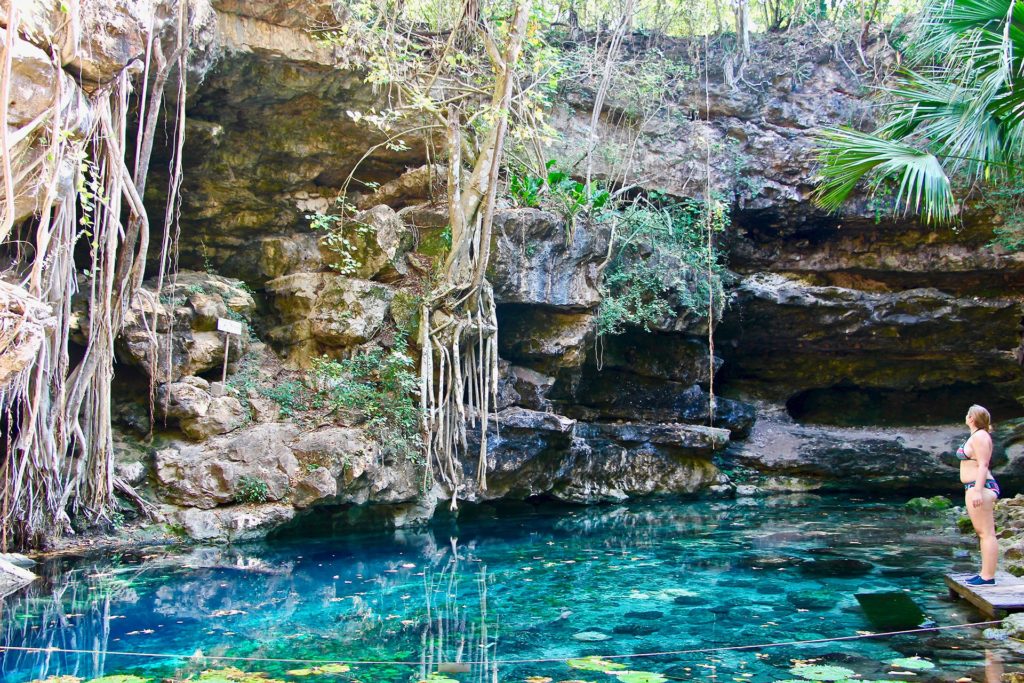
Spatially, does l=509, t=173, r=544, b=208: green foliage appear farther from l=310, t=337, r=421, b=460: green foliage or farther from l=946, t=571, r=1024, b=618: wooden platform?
l=946, t=571, r=1024, b=618: wooden platform

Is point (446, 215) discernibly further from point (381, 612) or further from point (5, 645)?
point (5, 645)

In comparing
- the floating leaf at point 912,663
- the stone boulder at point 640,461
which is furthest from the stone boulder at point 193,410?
the floating leaf at point 912,663

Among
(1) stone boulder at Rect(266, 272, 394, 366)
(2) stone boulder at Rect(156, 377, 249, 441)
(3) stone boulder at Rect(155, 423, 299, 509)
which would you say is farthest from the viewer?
(1) stone boulder at Rect(266, 272, 394, 366)

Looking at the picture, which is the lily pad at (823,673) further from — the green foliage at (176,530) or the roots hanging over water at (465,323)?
the green foliage at (176,530)

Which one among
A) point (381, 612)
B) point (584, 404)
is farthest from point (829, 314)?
point (381, 612)

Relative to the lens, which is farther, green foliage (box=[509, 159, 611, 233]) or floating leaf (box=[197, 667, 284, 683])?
green foliage (box=[509, 159, 611, 233])

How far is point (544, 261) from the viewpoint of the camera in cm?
924

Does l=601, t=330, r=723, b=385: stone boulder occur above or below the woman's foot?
above

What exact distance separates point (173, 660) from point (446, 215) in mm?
6299

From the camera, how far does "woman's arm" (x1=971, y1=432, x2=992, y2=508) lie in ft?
14.1

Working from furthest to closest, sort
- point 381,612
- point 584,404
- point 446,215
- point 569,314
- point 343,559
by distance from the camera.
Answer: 1. point 584,404
2. point 569,314
3. point 446,215
4. point 343,559
5. point 381,612

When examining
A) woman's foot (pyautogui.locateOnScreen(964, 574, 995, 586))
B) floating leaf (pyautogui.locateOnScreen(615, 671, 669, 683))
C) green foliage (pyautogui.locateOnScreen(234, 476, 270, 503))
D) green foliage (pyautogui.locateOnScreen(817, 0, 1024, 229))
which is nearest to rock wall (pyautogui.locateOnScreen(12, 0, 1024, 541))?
green foliage (pyautogui.locateOnScreen(234, 476, 270, 503))

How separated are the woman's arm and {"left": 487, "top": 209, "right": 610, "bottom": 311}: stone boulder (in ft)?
18.1

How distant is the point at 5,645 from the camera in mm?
3699
